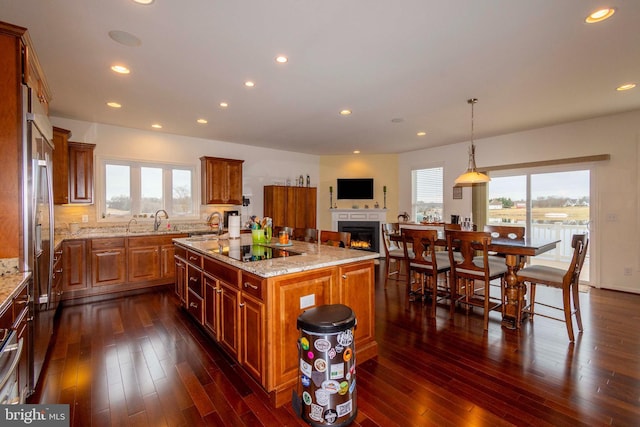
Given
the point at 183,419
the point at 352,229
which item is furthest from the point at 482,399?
the point at 352,229

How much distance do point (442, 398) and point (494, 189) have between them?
5.20 metres

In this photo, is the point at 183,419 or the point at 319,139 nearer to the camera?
the point at 183,419

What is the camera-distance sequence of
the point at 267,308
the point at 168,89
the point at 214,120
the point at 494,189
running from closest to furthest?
1. the point at 267,308
2. the point at 168,89
3. the point at 214,120
4. the point at 494,189

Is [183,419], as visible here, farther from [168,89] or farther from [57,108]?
[57,108]

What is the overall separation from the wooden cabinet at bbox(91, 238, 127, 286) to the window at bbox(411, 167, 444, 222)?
20.2 ft

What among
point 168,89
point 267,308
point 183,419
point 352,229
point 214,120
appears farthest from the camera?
point 352,229

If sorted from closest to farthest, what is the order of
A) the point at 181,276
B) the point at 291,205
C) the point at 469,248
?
the point at 469,248
the point at 181,276
the point at 291,205

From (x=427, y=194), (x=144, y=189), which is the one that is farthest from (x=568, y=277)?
(x=144, y=189)

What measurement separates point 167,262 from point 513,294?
16.2 feet

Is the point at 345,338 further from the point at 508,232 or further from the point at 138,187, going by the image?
the point at 138,187

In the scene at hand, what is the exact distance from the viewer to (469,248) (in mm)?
3301

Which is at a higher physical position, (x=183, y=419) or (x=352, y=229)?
(x=352, y=229)

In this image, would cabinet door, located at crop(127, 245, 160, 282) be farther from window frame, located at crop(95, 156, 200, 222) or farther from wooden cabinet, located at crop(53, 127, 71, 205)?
wooden cabinet, located at crop(53, 127, 71, 205)

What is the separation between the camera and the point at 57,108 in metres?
4.19
